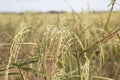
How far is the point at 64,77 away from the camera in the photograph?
1.36 meters

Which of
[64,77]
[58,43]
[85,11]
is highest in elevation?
[85,11]

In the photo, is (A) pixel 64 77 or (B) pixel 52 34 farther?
(A) pixel 64 77

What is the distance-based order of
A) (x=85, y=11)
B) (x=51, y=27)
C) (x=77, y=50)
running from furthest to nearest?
1. (x=85, y=11)
2. (x=77, y=50)
3. (x=51, y=27)

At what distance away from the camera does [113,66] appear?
237 cm

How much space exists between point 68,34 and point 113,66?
1.15 m

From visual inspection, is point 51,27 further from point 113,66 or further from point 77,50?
point 113,66

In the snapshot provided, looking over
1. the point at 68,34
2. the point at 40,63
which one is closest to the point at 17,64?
the point at 40,63

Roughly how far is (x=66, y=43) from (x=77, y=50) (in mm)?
227

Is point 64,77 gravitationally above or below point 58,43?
below

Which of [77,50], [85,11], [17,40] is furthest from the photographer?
[85,11]

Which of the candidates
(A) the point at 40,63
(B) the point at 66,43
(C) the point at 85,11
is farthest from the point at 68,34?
(C) the point at 85,11

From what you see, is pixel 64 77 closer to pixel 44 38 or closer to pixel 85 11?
pixel 44 38

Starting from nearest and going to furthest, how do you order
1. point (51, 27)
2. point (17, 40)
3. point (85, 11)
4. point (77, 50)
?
point (17, 40)
point (51, 27)
point (77, 50)
point (85, 11)

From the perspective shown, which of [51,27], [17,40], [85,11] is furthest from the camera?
[85,11]
